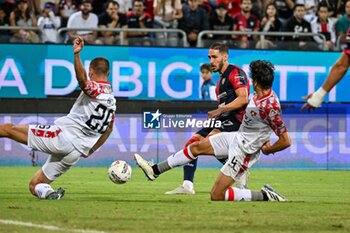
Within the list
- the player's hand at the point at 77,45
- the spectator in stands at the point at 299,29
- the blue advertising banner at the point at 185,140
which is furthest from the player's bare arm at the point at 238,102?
the spectator in stands at the point at 299,29

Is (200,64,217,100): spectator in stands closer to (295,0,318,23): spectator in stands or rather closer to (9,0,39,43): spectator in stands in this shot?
(9,0,39,43): spectator in stands

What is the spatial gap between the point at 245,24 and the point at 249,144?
463 inches

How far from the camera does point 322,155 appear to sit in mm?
21141

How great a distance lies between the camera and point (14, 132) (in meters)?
12.2

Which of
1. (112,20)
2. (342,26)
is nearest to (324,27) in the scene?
(342,26)

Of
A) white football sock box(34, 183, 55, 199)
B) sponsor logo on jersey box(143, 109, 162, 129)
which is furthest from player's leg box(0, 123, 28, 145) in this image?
sponsor logo on jersey box(143, 109, 162, 129)

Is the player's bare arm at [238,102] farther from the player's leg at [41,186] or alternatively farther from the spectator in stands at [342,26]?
the spectator in stands at [342,26]

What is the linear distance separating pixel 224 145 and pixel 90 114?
6.46 ft

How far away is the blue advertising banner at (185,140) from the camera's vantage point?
20.4 metres

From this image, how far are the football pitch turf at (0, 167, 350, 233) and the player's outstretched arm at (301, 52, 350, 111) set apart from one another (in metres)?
1.21

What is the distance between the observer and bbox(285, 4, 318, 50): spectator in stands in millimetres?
23531

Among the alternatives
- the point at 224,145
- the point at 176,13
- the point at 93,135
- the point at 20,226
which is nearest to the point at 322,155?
the point at 176,13

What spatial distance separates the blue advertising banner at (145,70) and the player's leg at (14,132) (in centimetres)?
975

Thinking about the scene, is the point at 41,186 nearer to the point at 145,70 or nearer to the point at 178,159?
the point at 178,159
